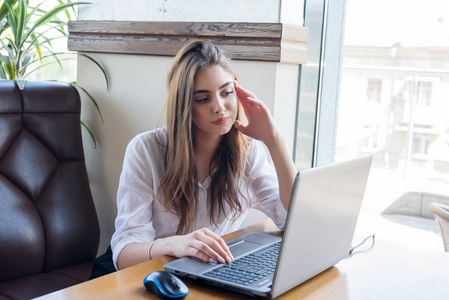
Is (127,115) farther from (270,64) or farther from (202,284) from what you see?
(202,284)

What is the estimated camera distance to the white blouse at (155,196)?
145cm

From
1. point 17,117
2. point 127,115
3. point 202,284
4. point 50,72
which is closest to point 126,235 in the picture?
point 202,284

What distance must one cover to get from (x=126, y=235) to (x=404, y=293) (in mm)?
721

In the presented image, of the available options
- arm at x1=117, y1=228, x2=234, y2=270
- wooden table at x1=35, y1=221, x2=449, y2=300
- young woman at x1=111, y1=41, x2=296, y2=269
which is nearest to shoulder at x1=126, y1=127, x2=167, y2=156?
young woman at x1=111, y1=41, x2=296, y2=269

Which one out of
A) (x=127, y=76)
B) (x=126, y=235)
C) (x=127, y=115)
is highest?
(x=127, y=76)

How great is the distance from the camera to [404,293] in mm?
1052

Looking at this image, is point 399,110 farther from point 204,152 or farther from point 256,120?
point 204,152

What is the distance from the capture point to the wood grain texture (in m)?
1.89

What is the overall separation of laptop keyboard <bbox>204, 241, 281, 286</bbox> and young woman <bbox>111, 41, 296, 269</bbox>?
1.04 ft

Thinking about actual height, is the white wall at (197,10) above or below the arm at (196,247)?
above

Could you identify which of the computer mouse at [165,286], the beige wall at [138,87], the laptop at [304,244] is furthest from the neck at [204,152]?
the computer mouse at [165,286]

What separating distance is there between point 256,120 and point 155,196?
382 millimetres

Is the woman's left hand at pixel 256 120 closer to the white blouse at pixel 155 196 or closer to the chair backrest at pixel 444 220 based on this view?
the white blouse at pixel 155 196

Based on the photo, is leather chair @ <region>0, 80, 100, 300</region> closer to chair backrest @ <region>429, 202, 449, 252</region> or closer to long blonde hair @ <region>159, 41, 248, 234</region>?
long blonde hair @ <region>159, 41, 248, 234</region>
